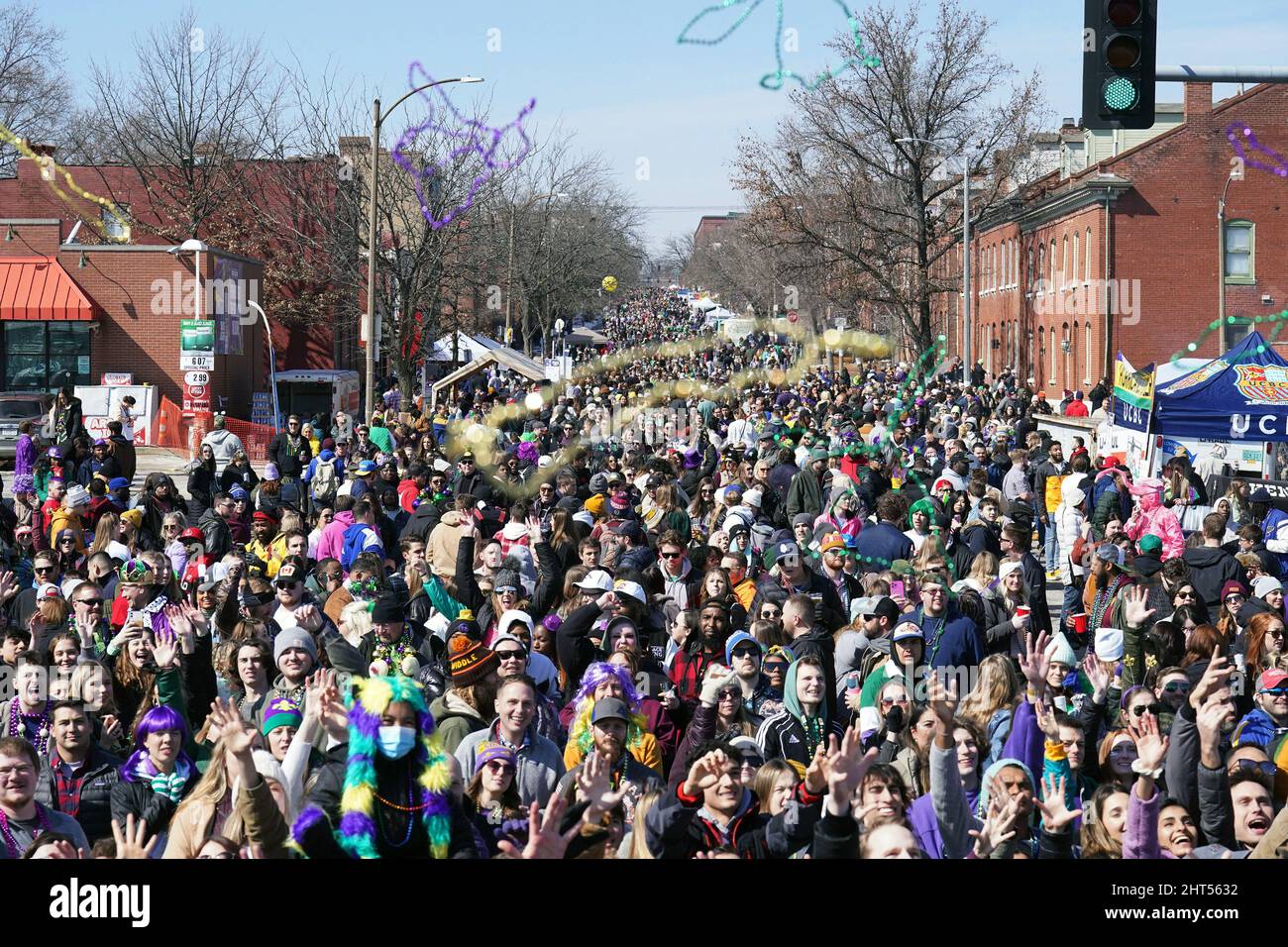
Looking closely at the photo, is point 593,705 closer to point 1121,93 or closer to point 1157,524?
point 1121,93

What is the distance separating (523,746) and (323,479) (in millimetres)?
10685

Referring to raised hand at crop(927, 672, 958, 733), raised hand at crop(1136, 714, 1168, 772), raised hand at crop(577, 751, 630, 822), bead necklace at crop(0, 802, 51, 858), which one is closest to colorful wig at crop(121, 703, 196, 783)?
bead necklace at crop(0, 802, 51, 858)

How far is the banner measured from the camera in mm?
19062

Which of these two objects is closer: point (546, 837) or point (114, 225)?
point (546, 837)

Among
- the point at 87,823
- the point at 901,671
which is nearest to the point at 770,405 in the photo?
the point at 901,671

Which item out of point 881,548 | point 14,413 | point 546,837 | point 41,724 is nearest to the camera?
point 546,837

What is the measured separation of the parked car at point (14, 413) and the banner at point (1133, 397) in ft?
61.1

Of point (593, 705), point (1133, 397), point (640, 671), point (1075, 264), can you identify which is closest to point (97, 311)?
point (1133, 397)

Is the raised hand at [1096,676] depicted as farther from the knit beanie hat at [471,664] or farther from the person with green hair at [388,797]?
the person with green hair at [388,797]

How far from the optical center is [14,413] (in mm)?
29859

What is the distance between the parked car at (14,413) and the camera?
29.3 metres

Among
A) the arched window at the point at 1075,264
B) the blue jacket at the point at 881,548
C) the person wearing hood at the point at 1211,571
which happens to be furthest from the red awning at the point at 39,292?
the person wearing hood at the point at 1211,571

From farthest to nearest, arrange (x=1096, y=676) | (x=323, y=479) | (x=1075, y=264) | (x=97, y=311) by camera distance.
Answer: (x=1075, y=264) < (x=97, y=311) < (x=323, y=479) < (x=1096, y=676)
